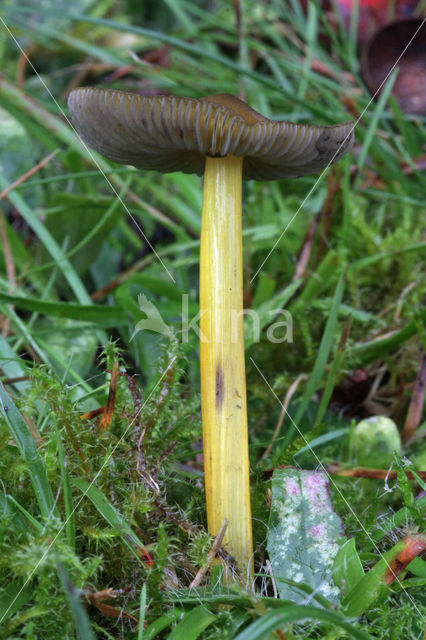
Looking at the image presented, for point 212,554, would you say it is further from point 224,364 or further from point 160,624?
point 224,364

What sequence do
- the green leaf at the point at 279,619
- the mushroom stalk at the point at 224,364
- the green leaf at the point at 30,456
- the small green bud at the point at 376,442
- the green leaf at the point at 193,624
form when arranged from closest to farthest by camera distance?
the green leaf at the point at 279,619 → the green leaf at the point at 193,624 → the green leaf at the point at 30,456 → the mushroom stalk at the point at 224,364 → the small green bud at the point at 376,442

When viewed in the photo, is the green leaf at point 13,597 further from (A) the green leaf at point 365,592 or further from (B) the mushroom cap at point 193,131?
(B) the mushroom cap at point 193,131

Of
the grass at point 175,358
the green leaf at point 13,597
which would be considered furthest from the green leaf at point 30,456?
the green leaf at point 13,597

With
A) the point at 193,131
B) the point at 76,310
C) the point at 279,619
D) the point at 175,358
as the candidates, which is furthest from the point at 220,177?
the point at 279,619

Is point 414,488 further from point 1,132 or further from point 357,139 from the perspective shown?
point 1,132

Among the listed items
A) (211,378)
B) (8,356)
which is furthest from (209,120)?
(8,356)

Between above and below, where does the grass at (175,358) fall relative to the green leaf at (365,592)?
above

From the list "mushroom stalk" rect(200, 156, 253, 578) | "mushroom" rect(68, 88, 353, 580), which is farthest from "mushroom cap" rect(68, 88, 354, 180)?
"mushroom stalk" rect(200, 156, 253, 578)

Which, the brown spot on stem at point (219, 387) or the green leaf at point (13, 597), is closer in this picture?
the green leaf at point (13, 597)

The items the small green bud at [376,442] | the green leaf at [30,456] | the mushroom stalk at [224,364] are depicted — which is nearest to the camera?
the green leaf at [30,456]
